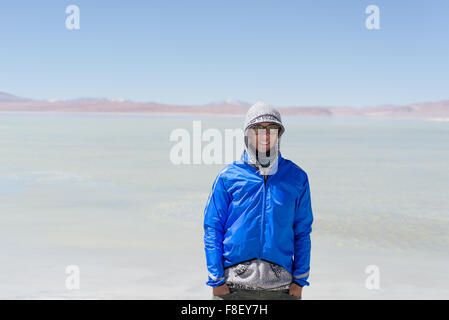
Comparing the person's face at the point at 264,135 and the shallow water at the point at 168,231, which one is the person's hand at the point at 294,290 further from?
the shallow water at the point at 168,231

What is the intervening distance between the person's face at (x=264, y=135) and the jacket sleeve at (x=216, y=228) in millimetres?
196

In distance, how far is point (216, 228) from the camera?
6.43 ft

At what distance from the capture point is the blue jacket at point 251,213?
1926 millimetres

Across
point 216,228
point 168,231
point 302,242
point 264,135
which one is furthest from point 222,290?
point 168,231

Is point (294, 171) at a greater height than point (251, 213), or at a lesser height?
greater

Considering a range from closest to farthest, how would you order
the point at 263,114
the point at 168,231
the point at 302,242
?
the point at 263,114
the point at 302,242
the point at 168,231

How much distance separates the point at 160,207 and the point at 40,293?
339cm

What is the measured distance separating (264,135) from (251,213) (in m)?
0.30

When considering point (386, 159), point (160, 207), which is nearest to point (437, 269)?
point (160, 207)

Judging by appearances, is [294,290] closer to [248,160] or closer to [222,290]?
[222,290]

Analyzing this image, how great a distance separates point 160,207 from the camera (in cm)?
710

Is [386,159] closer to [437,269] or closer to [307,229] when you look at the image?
[437,269]

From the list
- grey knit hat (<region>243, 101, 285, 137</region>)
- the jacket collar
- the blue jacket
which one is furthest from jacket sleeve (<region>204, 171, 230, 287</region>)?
grey knit hat (<region>243, 101, 285, 137</region>)
